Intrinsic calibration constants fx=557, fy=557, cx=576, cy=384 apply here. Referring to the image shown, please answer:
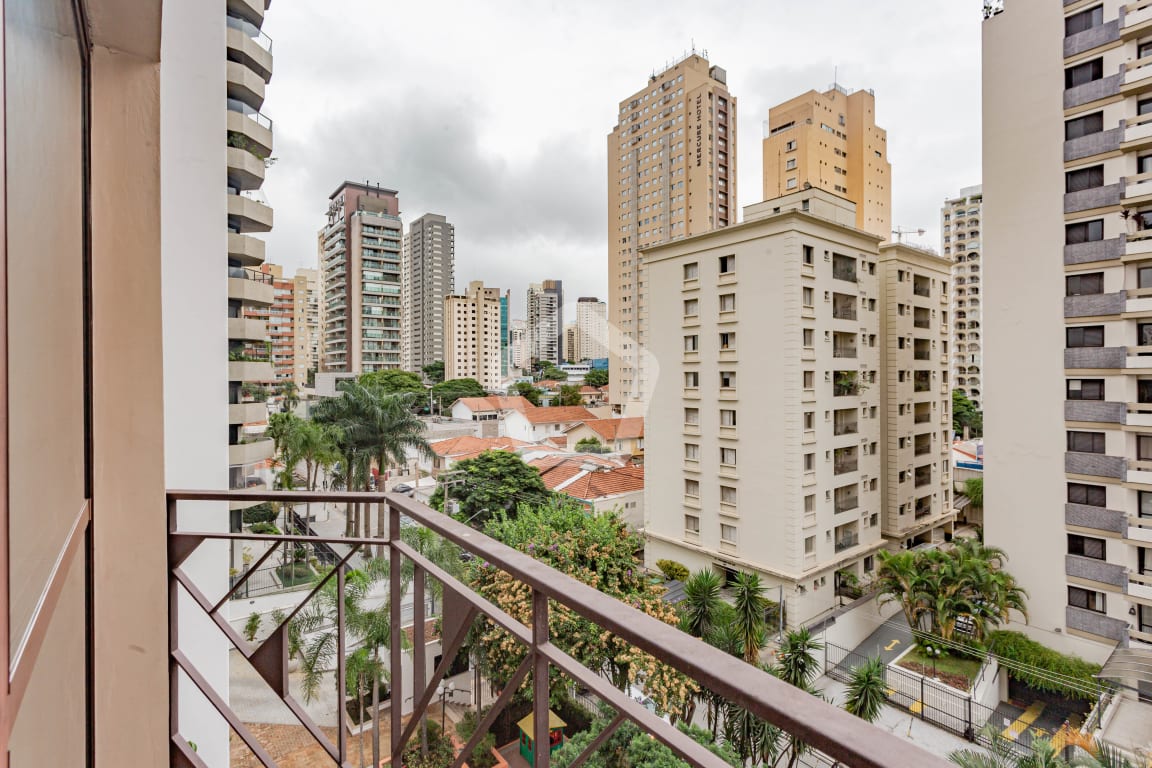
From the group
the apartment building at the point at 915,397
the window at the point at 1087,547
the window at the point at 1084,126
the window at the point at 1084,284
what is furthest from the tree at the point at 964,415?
the window at the point at 1084,126

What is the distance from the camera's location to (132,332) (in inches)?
43.0

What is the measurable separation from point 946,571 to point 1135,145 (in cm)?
590

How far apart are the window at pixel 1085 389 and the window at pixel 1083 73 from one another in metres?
3.96

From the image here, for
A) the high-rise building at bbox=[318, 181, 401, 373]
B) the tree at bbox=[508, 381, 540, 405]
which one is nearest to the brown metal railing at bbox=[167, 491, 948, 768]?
the high-rise building at bbox=[318, 181, 401, 373]

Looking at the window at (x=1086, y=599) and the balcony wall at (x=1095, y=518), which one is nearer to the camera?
the balcony wall at (x=1095, y=518)

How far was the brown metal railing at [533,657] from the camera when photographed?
335 millimetres

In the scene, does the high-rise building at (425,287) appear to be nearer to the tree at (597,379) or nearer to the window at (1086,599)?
the tree at (597,379)

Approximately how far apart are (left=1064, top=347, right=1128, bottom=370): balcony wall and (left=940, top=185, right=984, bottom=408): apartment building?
46.6 feet

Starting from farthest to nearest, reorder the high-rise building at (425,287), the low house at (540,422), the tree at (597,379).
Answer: the high-rise building at (425,287), the tree at (597,379), the low house at (540,422)

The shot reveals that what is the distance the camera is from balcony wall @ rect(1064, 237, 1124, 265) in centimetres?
700

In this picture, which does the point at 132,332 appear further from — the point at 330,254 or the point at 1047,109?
the point at 330,254

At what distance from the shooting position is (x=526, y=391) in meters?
28.3

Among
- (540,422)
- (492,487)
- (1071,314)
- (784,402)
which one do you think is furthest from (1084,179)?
(540,422)

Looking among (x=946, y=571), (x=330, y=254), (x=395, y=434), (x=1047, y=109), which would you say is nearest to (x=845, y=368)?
(x=946, y=571)
